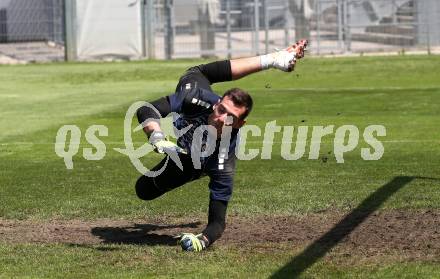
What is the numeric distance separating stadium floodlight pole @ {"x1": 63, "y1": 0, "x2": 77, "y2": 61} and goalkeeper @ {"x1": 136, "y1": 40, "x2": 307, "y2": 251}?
31643mm

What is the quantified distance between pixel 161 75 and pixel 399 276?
24.6 metres

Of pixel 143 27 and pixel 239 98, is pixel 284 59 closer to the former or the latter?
pixel 239 98

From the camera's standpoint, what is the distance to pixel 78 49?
41.4 meters

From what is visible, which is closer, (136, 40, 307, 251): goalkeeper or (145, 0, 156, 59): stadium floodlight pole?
(136, 40, 307, 251): goalkeeper

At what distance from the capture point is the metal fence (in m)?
40.4

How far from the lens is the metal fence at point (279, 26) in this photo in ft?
133

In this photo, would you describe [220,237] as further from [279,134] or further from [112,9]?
[112,9]

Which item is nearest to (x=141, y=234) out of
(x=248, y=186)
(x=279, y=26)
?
(x=248, y=186)

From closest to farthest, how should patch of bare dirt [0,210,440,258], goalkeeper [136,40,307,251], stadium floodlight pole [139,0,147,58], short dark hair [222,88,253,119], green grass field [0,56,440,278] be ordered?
green grass field [0,56,440,278], short dark hair [222,88,253,119], goalkeeper [136,40,307,251], patch of bare dirt [0,210,440,258], stadium floodlight pole [139,0,147,58]

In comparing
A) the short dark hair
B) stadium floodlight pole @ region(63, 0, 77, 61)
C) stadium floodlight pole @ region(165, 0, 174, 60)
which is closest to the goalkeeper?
the short dark hair

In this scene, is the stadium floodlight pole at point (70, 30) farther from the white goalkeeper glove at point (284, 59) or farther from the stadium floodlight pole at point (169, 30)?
the white goalkeeper glove at point (284, 59)

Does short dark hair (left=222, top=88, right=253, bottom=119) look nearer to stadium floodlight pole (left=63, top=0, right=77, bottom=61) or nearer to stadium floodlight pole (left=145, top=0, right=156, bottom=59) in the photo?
stadium floodlight pole (left=145, top=0, right=156, bottom=59)

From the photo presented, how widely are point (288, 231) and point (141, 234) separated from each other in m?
1.50

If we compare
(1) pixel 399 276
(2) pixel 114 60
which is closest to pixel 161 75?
(2) pixel 114 60
